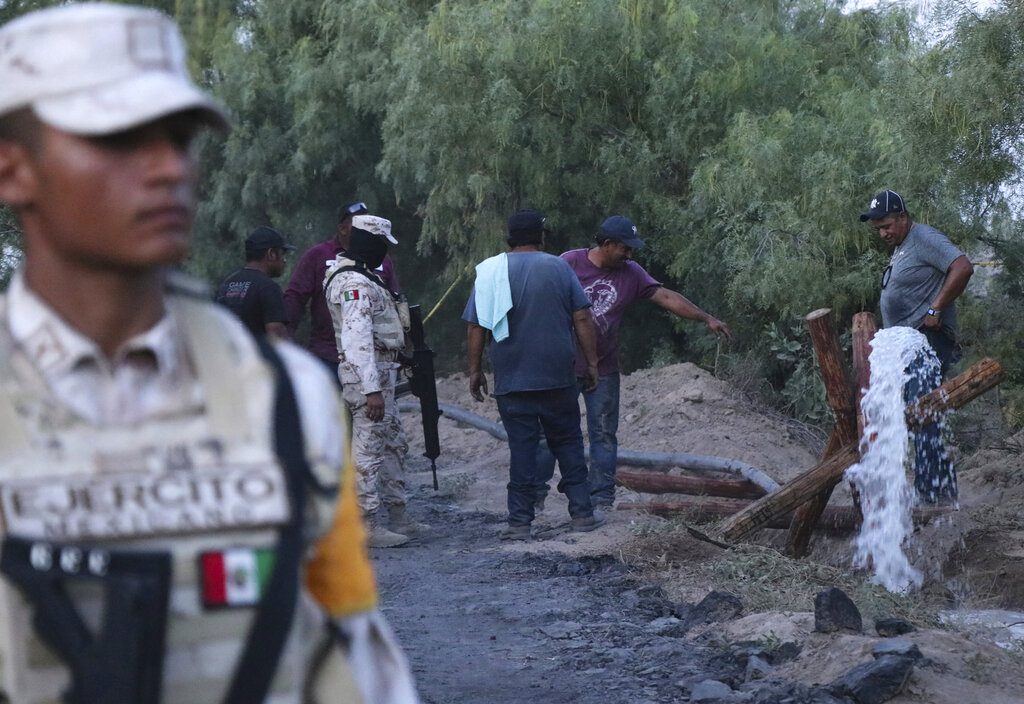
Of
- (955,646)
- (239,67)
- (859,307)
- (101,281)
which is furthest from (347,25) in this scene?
(101,281)

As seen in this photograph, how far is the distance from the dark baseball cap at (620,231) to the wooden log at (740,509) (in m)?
1.73

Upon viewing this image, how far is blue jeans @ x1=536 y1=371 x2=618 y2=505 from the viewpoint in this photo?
9.80m

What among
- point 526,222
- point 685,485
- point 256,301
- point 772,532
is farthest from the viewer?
point 685,485

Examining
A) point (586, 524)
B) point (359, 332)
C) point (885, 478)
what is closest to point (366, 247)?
point (359, 332)

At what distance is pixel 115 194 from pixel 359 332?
6.91 metres

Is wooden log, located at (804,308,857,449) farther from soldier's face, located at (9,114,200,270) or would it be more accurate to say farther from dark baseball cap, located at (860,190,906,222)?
soldier's face, located at (9,114,200,270)

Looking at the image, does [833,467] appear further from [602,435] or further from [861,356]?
[602,435]

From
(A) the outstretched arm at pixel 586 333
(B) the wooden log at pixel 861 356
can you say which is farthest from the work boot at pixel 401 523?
(B) the wooden log at pixel 861 356

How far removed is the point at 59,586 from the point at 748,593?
6082mm

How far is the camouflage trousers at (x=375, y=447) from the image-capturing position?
8703 mm

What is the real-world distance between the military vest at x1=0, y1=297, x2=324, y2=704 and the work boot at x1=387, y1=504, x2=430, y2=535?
8.04 metres

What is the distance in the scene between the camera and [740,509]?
9383 millimetres

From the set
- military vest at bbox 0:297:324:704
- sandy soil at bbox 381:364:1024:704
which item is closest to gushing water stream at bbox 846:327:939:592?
sandy soil at bbox 381:364:1024:704

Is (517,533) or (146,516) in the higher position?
(146,516)
